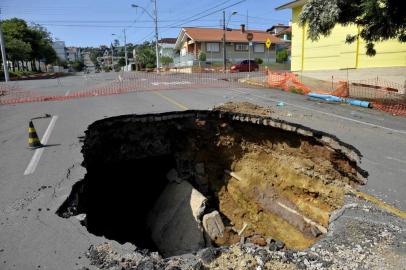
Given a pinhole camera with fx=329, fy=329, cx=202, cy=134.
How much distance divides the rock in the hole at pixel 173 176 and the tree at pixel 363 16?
8.18m

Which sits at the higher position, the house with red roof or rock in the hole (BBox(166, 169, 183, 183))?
the house with red roof

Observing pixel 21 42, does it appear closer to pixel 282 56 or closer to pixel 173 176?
pixel 282 56

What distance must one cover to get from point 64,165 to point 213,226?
13.7 ft

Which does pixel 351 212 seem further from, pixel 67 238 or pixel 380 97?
pixel 380 97

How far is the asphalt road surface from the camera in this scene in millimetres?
3959

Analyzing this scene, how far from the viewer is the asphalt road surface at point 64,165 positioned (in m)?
3.96

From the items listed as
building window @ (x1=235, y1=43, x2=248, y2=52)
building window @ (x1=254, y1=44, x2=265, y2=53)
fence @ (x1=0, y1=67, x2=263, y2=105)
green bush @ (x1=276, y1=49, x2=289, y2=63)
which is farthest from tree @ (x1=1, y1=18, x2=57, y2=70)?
green bush @ (x1=276, y1=49, x2=289, y2=63)

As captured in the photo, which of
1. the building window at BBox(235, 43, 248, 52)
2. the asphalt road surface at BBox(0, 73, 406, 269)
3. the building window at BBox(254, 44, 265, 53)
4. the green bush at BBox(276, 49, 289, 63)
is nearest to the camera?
the asphalt road surface at BBox(0, 73, 406, 269)

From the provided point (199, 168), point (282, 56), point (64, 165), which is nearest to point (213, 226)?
point (199, 168)

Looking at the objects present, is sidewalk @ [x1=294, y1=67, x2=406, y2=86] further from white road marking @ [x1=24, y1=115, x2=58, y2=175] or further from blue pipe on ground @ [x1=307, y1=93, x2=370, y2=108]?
white road marking @ [x1=24, y1=115, x2=58, y2=175]

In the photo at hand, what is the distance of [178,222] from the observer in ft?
30.8

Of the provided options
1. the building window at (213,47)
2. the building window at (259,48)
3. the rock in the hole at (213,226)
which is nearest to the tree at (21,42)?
the building window at (213,47)

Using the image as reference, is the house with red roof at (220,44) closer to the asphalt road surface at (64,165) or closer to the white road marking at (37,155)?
the asphalt road surface at (64,165)

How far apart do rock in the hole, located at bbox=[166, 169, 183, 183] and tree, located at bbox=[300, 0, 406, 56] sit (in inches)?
322
